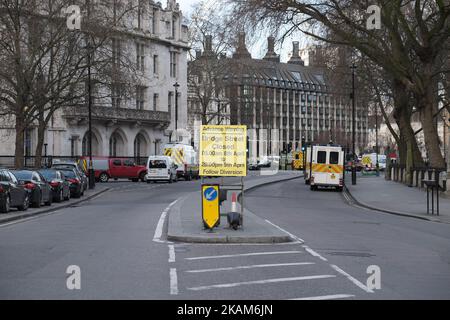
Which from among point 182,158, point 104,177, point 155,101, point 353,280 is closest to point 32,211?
point 353,280

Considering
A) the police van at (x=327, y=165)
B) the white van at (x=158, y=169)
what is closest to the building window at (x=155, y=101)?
the white van at (x=158, y=169)

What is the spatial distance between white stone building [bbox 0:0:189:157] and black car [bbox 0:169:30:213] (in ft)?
Result: 135

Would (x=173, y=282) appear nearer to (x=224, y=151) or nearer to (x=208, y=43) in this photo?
(x=224, y=151)

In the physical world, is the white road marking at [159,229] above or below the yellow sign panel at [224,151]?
below

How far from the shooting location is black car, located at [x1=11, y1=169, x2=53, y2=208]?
29.6 m

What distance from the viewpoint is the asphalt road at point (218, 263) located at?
1018cm

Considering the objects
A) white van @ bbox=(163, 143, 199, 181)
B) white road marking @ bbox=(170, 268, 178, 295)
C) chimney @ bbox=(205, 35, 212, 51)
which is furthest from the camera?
chimney @ bbox=(205, 35, 212, 51)

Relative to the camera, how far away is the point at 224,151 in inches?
730

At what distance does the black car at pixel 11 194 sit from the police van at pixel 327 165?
2473cm

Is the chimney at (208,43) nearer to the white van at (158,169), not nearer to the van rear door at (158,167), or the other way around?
the white van at (158,169)

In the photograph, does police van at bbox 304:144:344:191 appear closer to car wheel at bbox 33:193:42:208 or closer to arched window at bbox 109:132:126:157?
car wheel at bbox 33:193:42:208

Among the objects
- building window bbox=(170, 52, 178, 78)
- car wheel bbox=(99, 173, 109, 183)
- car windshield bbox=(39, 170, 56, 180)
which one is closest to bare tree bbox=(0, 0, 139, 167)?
car windshield bbox=(39, 170, 56, 180)

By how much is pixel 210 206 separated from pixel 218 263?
5.07 metres

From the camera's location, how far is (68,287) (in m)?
10.4
